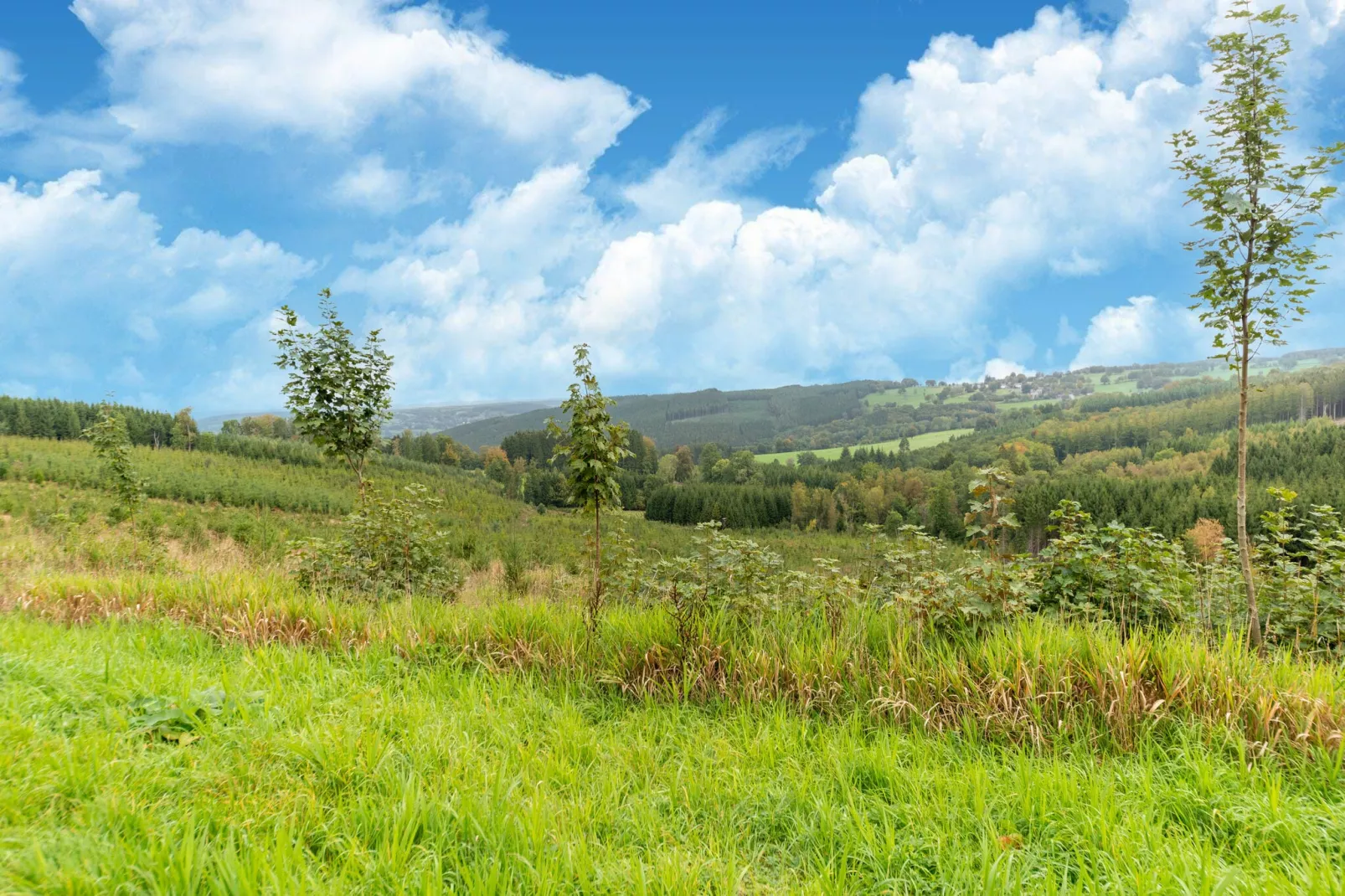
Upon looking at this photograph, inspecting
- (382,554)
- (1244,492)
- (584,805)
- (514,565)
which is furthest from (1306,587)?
(514,565)

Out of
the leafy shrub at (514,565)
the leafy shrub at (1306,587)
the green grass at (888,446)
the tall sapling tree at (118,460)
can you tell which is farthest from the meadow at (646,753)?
the green grass at (888,446)

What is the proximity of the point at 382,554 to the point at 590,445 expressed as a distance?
4585 millimetres

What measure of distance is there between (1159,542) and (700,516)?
82933 mm

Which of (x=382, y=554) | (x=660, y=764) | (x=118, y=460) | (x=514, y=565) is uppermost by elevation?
(x=118, y=460)

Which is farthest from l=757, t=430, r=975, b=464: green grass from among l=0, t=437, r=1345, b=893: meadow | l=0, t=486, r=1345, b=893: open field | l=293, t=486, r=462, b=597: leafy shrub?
l=0, t=486, r=1345, b=893: open field

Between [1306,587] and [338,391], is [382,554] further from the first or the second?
[1306,587]

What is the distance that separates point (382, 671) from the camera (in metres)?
4.92

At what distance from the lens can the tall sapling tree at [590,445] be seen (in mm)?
8672

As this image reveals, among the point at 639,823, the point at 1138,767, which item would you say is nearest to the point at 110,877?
the point at 639,823

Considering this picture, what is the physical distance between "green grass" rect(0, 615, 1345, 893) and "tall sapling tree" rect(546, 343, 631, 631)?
4865mm

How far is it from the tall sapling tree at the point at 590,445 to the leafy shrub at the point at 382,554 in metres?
3.33

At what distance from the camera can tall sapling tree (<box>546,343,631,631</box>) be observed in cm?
867

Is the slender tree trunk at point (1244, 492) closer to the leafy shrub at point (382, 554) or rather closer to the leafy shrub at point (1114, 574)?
the leafy shrub at point (1114, 574)

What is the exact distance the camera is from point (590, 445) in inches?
343
